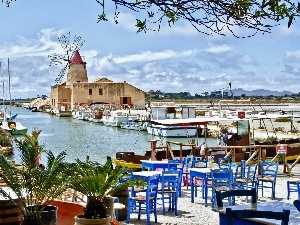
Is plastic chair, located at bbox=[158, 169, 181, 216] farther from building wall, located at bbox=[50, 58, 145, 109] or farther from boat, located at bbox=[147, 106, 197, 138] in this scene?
building wall, located at bbox=[50, 58, 145, 109]

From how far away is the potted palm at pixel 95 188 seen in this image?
5617 millimetres

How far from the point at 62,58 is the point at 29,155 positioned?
101 meters

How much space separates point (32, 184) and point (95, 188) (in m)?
0.64

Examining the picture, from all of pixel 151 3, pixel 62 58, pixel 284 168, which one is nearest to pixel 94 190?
pixel 151 3

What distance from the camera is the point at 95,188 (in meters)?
5.80

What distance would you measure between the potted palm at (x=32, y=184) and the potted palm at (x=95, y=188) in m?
0.17

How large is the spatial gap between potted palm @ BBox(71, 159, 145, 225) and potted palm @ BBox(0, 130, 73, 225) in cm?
17

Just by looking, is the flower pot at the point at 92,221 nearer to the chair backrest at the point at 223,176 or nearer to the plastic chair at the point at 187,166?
the chair backrest at the point at 223,176

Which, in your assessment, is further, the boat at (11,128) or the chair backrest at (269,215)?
the boat at (11,128)

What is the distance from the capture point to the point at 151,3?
13.7ft

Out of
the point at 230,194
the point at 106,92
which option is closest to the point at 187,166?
the point at 230,194

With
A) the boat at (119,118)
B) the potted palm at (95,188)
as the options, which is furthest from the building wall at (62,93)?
the potted palm at (95,188)

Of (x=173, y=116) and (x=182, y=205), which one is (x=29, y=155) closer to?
(x=182, y=205)

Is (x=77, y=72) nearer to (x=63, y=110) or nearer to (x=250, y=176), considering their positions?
(x=63, y=110)
